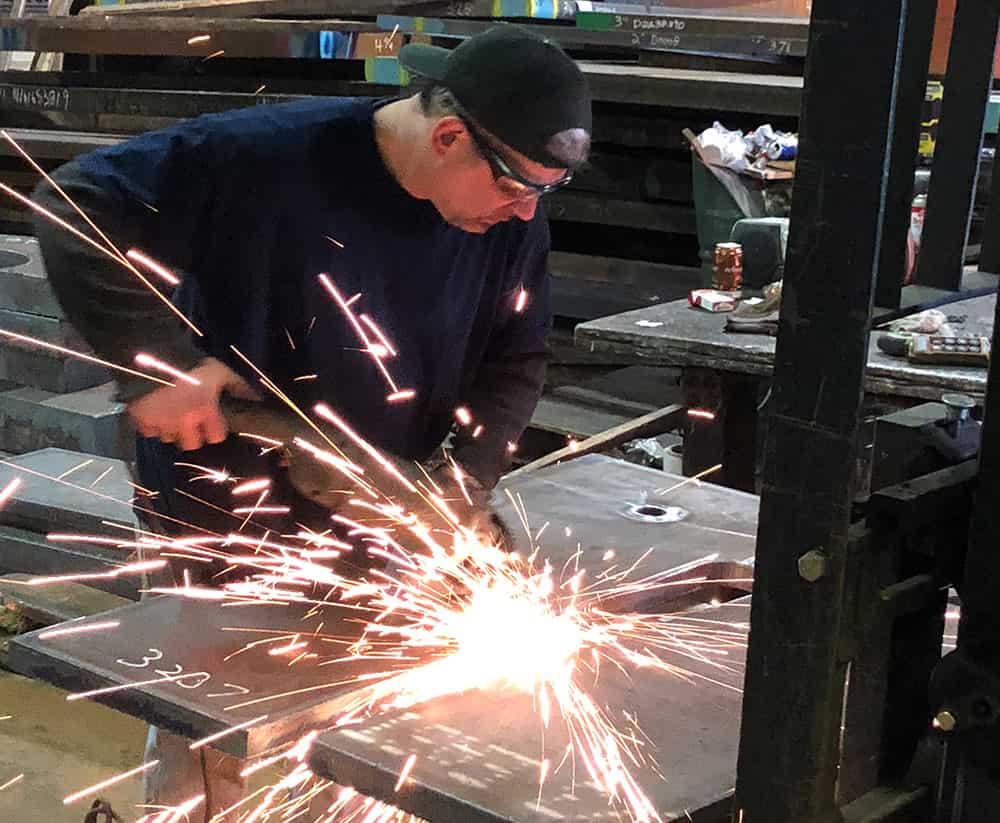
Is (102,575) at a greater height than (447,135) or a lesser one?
lesser

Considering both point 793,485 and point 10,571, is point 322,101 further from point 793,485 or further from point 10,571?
point 10,571

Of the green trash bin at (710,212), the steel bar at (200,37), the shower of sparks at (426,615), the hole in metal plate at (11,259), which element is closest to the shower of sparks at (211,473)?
the shower of sparks at (426,615)

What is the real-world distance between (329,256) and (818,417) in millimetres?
1279

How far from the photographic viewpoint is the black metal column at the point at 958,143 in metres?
1.49

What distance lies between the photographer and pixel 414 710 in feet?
5.52

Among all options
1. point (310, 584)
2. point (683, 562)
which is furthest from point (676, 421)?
point (310, 584)

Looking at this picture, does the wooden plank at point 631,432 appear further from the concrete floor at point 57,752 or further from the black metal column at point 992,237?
the black metal column at point 992,237

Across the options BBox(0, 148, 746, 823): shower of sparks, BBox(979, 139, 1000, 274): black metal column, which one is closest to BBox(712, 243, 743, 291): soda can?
BBox(0, 148, 746, 823): shower of sparks

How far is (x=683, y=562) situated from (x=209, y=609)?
81 cm

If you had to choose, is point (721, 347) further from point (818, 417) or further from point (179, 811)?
point (818, 417)

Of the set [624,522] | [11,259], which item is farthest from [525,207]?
[11,259]

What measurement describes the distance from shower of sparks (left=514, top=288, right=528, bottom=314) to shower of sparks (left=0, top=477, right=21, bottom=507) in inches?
82.3

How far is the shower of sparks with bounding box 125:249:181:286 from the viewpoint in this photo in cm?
214

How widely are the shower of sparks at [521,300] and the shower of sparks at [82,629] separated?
3.39ft
